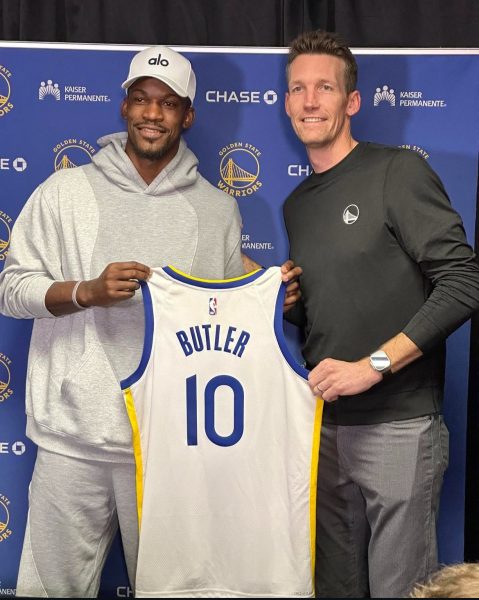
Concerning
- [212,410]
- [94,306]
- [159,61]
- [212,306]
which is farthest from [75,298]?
[159,61]

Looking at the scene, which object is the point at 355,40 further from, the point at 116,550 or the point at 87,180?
the point at 116,550

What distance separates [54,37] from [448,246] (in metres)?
1.63

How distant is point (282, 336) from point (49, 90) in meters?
1.21

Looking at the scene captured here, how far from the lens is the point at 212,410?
2.24 meters

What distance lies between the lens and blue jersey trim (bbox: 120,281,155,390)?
221 centimetres

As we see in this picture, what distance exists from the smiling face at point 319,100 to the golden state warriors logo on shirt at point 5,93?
1.00m

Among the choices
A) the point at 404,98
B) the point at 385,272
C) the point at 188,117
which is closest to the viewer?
the point at 385,272

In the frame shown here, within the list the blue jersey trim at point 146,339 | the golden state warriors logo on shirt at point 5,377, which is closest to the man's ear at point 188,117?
the blue jersey trim at point 146,339

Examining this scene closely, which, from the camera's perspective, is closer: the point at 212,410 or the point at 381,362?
the point at 381,362

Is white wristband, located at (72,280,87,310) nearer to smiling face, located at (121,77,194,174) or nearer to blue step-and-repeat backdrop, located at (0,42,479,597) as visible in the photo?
smiling face, located at (121,77,194,174)

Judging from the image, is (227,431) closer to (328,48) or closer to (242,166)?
(242,166)

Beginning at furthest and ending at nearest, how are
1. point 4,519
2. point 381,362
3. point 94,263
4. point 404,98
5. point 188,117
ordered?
point 4,519 → point 404,98 → point 188,117 → point 94,263 → point 381,362

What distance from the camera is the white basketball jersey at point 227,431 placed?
7.34ft

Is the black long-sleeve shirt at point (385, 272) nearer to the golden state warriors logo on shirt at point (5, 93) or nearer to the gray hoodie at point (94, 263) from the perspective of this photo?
the gray hoodie at point (94, 263)
